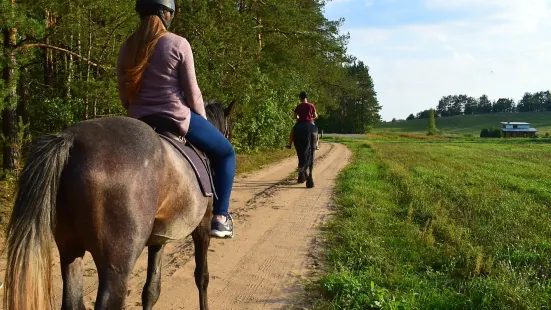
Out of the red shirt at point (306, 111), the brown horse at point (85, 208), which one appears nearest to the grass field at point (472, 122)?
the red shirt at point (306, 111)

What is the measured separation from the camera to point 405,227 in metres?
7.12

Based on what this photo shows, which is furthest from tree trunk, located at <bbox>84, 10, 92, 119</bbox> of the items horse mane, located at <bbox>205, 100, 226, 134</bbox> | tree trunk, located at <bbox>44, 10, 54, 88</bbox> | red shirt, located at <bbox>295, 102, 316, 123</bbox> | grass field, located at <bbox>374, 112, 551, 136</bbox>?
grass field, located at <bbox>374, 112, 551, 136</bbox>

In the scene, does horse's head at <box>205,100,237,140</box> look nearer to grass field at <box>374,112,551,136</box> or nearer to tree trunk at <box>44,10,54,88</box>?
tree trunk at <box>44,10,54,88</box>

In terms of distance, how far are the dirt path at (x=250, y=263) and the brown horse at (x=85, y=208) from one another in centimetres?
Answer: 190

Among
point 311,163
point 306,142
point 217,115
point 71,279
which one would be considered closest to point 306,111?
point 306,142

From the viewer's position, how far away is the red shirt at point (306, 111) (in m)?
11.9

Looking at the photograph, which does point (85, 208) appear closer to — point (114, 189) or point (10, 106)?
point (114, 189)

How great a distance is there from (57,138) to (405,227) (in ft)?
19.1

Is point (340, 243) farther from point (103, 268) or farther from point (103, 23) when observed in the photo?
point (103, 23)

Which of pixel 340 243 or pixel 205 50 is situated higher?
pixel 205 50

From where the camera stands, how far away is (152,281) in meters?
3.91

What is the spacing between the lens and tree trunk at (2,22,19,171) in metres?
7.62

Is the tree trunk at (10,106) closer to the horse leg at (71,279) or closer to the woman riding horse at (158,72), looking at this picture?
the woman riding horse at (158,72)

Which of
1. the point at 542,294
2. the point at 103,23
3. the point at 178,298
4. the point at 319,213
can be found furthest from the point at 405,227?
the point at 103,23
